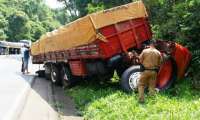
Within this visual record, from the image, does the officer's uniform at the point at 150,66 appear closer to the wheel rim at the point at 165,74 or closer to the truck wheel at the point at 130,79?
the truck wheel at the point at 130,79

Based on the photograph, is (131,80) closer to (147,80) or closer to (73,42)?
(147,80)

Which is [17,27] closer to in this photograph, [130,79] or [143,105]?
[130,79]

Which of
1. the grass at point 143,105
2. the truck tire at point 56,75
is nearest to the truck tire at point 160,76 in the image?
the grass at point 143,105

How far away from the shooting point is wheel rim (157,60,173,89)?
46.5 ft

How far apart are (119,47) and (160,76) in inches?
62.5

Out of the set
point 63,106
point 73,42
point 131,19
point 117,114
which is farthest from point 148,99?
point 73,42

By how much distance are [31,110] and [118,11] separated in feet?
14.7

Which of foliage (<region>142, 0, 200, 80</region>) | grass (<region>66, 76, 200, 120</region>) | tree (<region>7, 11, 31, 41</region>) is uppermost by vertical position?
tree (<region>7, 11, 31, 41</region>)

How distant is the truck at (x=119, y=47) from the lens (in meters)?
14.2

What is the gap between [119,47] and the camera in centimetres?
1475

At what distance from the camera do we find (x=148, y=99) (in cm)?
1186

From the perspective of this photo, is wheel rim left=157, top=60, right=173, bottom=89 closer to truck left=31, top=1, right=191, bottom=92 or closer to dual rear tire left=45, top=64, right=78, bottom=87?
truck left=31, top=1, right=191, bottom=92

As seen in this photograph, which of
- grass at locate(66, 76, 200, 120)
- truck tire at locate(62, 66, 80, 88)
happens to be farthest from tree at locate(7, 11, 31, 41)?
grass at locate(66, 76, 200, 120)

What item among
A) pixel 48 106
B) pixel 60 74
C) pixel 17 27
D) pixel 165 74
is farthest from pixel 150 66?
pixel 17 27
